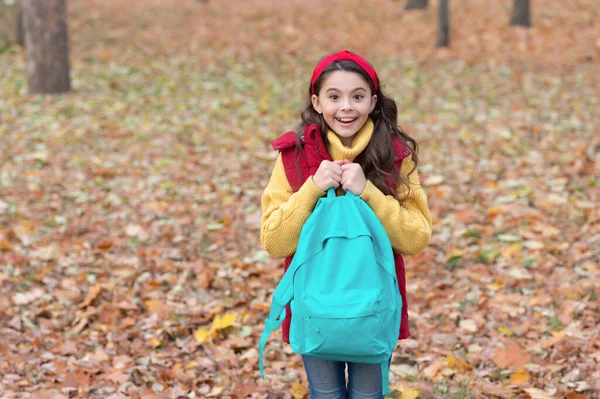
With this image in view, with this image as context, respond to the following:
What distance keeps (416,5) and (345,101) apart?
1548cm

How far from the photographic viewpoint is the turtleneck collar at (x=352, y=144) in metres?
2.52

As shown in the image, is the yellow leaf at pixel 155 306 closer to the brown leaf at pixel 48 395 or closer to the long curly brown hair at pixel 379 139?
the brown leaf at pixel 48 395

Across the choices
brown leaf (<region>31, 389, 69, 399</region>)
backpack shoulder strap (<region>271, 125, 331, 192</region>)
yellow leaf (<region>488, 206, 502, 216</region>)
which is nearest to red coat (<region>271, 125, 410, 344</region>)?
backpack shoulder strap (<region>271, 125, 331, 192</region>)

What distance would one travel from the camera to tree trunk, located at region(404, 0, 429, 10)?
1703 centimetres

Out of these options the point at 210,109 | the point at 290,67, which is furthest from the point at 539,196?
the point at 290,67

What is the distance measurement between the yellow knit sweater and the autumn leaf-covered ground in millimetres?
1427

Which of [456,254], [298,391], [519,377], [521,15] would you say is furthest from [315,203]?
[521,15]

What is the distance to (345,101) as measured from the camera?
2.50 m

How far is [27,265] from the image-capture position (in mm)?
5633

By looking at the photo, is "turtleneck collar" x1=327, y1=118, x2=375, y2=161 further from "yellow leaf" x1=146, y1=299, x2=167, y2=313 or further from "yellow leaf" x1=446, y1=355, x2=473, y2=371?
"yellow leaf" x1=146, y1=299, x2=167, y2=313

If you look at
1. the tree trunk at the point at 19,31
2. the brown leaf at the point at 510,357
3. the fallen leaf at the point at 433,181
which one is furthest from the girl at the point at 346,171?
the tree trunk at the point at 19,31

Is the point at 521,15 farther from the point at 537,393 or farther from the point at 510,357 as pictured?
the point at 537,393

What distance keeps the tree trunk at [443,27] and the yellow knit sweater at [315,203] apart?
39.3 ft

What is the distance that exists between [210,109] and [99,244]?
491 cm
